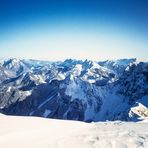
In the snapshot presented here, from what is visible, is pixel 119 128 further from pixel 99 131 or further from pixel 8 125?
pixel 8 125

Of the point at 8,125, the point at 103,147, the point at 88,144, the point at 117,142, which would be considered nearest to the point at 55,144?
the point at 88,144

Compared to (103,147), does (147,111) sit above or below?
below

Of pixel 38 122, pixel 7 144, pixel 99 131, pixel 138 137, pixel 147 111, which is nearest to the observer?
pixel 7 144

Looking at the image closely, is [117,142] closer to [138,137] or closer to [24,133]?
[138,137]

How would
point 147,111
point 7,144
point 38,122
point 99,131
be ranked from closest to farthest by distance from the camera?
point 7,144, point 99,131, point 38,122, point 147,111

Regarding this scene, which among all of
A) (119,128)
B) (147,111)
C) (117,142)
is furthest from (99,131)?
(147,111)

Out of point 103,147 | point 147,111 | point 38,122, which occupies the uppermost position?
point 103,147

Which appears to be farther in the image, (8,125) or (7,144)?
(8,125)
